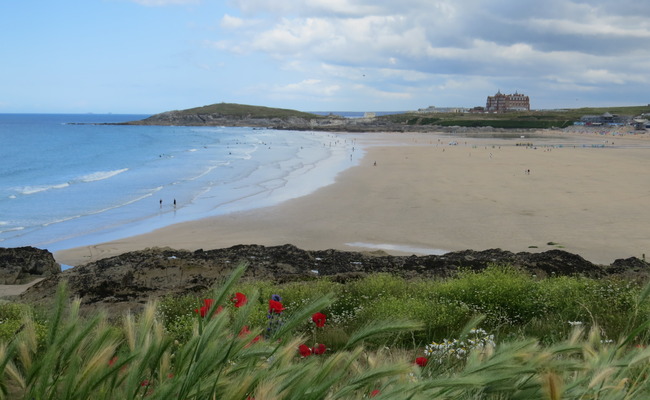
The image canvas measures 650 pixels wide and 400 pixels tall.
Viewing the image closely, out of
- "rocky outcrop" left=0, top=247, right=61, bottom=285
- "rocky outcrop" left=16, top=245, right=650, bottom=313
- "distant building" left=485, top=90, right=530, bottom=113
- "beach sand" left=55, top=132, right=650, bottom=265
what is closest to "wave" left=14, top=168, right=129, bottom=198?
"beach sand" left=55, top=132, right=650, bottom=265

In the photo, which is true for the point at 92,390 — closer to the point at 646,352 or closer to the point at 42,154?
the point at 646,352

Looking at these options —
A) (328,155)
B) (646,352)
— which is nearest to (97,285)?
(646,352)

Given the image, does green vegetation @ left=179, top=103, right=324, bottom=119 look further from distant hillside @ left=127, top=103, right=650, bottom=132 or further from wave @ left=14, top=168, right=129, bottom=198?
wave @ left=14, top=168, right=129, bottom=198

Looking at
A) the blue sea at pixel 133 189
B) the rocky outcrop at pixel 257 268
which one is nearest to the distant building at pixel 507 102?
the blue sea at pixel 133 189

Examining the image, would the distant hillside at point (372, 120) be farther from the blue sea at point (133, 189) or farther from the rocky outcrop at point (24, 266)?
the rocky outcrop at point (24, 266)

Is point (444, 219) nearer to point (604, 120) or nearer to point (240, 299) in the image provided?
point (240, 299)

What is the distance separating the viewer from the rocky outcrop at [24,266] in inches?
546

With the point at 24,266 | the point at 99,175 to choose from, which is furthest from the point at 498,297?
the point at 99,175

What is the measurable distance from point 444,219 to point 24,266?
14.5m

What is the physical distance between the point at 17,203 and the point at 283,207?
13.9 metres

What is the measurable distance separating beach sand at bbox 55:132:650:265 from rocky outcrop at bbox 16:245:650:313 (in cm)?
327

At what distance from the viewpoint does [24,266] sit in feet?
47.1

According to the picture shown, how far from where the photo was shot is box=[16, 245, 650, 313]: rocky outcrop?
10.6 m

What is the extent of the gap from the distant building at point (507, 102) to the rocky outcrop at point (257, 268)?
184 metres
